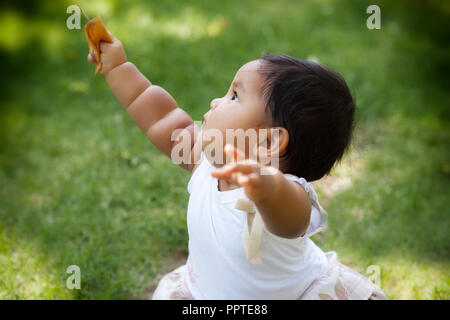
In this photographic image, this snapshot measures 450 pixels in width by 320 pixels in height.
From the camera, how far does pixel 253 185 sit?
111 centimetres

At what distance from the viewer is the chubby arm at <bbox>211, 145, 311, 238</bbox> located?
43.3 inches

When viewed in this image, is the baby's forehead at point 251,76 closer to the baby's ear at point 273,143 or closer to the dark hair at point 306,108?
the dark hair at point 306,108

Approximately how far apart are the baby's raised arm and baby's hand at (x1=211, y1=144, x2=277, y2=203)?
0.55 metres

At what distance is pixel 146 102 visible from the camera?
1.68 meters

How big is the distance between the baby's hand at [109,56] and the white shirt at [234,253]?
18.6 inches

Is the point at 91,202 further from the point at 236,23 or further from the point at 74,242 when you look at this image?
the point at 236,23

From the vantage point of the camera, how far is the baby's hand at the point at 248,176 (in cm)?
109

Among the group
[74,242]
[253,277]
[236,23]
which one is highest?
[236,23]

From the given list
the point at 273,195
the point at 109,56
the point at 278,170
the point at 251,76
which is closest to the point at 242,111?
the point at 251,76

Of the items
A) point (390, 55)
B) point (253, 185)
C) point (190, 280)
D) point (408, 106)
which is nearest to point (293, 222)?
point (253, 185)

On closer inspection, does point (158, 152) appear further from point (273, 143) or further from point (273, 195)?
point (273, 195)

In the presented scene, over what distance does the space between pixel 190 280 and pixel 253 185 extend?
2.07 ft

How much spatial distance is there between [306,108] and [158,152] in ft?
5.31

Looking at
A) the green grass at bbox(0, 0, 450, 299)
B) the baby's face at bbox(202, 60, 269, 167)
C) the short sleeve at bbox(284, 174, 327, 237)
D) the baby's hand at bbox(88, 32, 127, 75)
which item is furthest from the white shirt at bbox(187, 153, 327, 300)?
the green grass at bbox(0, 0, 450, 299)
